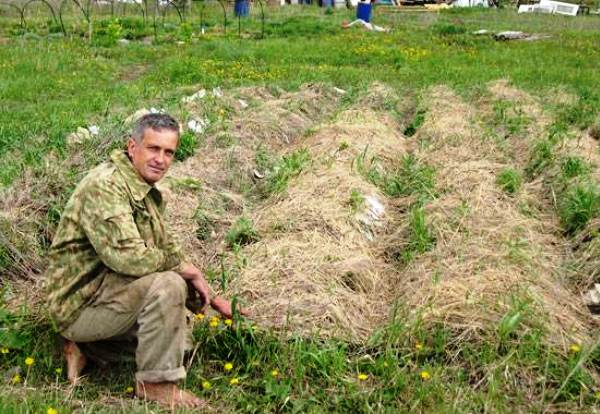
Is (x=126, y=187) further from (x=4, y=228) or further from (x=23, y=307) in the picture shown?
(x=4, y=228)

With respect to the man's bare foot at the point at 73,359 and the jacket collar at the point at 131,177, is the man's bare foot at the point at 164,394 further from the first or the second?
the jacket collar at the point at 131,177

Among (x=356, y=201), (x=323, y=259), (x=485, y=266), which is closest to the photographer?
(x=485, y=266)

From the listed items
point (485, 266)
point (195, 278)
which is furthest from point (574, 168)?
point (195, 278)

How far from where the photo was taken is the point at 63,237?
3.23 m

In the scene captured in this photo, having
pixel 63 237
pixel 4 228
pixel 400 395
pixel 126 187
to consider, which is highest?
pixel 126 187

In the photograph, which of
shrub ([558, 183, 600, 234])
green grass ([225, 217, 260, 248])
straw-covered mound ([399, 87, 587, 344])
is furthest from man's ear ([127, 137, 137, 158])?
shrub ([558, 183, 600, 234])

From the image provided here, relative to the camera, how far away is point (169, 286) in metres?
3.13

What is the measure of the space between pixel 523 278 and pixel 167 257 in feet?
7.55

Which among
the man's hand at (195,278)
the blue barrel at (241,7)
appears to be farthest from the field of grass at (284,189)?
the blue barrel at (241,7)

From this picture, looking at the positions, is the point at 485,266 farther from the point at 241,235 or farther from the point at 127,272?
the point at 127,272

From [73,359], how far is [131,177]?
3.30ft

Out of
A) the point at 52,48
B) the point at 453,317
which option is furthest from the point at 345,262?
the point at 52,48

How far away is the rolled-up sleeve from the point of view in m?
3.05

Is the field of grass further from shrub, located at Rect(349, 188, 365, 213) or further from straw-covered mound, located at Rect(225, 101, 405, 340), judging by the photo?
straw-covered mound, located at Rect(225, 101, 405, 340)
